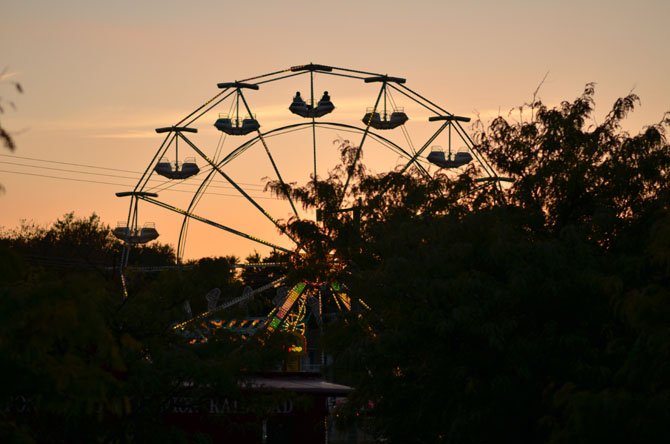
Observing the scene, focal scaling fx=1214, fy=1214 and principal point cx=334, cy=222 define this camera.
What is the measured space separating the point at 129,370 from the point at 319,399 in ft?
40.6

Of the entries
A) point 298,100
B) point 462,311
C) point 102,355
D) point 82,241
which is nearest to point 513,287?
point 462,311

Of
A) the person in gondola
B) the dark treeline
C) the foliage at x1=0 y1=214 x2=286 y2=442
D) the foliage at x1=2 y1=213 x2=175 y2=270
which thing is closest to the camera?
the foliage at x1=0 y1=214 x2=286 y2=442

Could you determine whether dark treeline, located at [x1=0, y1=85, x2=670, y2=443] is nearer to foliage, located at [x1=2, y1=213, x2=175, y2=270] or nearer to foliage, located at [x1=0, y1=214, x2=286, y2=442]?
foliage, located at [x1=0, y1=214, x2=286, y2=442]

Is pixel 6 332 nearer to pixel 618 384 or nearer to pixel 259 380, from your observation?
pixel 618 384

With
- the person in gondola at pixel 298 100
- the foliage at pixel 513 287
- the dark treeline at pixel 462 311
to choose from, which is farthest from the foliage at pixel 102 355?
the person in gondola at pixel 298 100

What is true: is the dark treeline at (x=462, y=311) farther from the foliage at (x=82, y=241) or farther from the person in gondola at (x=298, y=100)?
the foliage at (x=82, y=241)

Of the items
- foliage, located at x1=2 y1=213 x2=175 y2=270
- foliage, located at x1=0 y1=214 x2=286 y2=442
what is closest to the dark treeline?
foliage, located at x1=0 y1=214 x2=286 y2=442

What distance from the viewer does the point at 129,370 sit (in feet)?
56.4

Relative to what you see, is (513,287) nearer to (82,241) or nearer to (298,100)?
(298,100)

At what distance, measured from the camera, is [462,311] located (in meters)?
19.8

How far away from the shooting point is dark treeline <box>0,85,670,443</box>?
1314 cm

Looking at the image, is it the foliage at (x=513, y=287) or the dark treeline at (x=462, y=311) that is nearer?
the dark treeline at (x=462, y=311)

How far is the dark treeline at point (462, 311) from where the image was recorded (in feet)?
43.1

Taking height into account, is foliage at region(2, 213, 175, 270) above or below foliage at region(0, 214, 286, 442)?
above
